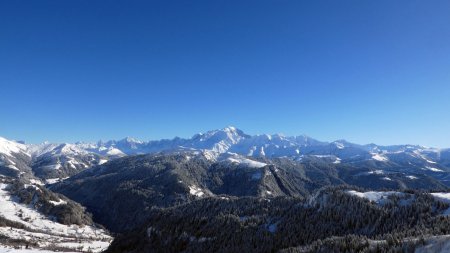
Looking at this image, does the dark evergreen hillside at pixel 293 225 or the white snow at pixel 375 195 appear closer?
the dark evergreen hillside at pixel 293 225

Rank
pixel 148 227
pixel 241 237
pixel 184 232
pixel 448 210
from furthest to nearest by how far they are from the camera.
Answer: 1. pixel 148 227
2. pixel 184 232
3. pixel 241 237
4. pixel 448 210

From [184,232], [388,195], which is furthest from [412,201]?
[184,232]

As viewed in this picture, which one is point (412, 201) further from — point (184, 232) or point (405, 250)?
point (184, 232)

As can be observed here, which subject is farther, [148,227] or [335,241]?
[148,227]

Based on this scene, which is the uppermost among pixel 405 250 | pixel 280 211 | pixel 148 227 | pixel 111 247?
pixel 405 250

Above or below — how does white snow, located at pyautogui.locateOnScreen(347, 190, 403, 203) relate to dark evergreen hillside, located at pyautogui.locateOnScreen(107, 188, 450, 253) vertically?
above

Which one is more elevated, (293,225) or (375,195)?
(375,195)

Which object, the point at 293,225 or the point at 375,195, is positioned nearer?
the point at 293,225

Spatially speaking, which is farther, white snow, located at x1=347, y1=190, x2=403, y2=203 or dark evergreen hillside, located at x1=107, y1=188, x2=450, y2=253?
white snow, located at x1=347, y1=190, x2=403, y2=203
